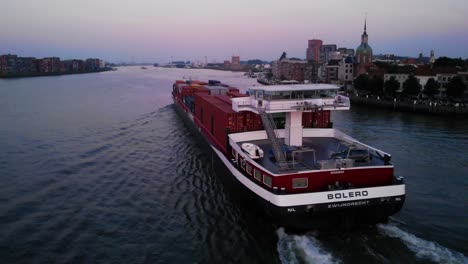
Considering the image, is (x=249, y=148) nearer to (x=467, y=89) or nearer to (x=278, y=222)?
(x=278, y=222)

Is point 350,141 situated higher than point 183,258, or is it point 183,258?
point 350,141

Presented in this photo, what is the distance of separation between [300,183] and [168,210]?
541 cm

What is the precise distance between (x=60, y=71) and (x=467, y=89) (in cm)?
14105

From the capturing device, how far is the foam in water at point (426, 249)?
398 inches

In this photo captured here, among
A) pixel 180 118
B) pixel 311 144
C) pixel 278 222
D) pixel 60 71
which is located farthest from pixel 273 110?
pixel 60 71

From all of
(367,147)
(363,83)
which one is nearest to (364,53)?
(363,83)

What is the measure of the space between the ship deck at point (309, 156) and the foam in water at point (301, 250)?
2171 millimetres

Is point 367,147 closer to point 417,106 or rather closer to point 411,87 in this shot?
point 417,106

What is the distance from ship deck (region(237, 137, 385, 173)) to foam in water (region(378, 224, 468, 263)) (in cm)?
237

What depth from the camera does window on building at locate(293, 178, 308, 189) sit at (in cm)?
1150

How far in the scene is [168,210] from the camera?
14.1m

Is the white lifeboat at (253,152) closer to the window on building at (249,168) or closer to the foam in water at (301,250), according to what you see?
the window on building at (249,168)

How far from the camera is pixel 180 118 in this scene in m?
36.2

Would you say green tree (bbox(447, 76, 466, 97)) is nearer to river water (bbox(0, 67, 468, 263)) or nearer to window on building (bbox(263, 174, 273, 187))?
river water (bbox(0, 67, 468, 263))
